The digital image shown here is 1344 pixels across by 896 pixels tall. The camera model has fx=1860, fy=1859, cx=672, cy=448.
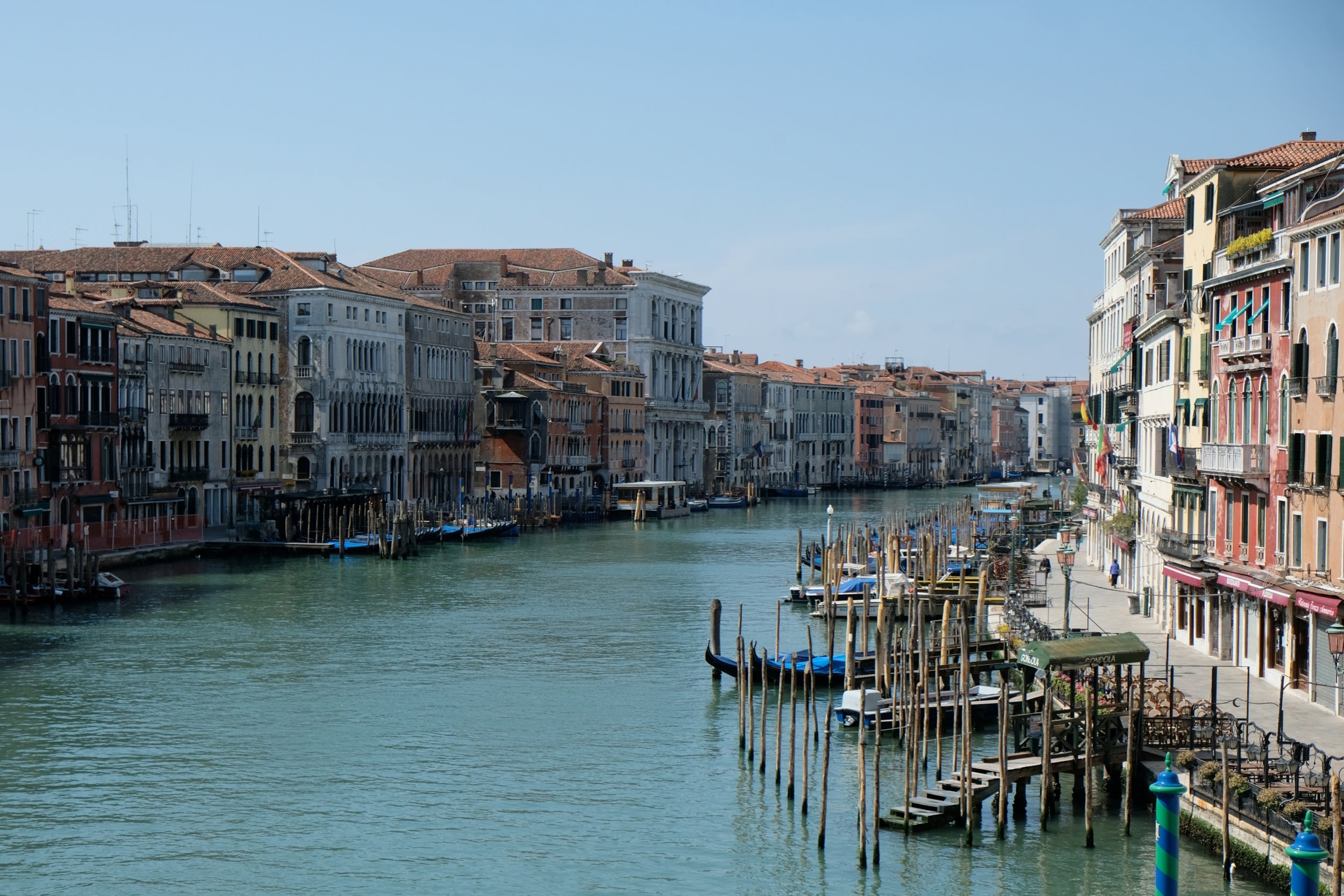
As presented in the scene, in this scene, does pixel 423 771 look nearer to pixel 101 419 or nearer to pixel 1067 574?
pixel 1067 574

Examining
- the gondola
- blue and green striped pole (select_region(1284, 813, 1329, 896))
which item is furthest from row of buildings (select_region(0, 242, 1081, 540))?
blue and green striped pole (select_region(1284, 813, 1329, 896))

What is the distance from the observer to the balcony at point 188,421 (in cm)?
4128

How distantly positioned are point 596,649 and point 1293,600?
10999 millimetres

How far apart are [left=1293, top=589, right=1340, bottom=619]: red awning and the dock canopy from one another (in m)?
1.77

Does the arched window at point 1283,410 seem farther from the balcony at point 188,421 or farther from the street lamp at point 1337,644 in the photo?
the balcony at point 188,421

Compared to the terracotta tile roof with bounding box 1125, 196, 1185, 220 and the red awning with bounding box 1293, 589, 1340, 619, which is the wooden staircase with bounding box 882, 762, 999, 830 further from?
the terracotta tile roof with bounding box 1125, 196, 1185, 220

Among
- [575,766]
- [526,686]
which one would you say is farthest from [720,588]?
[575,766]

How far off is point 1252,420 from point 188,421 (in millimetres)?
28394

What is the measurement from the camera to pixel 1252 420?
62.5ft

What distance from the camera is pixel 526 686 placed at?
22.2 meters

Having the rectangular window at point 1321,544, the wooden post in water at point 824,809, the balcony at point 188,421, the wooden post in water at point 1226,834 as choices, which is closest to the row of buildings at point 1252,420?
the rectangular window at point 1321,544

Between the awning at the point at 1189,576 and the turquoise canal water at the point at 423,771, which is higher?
the awning at the point at 1189,576

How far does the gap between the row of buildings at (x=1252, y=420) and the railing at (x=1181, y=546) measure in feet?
0.10

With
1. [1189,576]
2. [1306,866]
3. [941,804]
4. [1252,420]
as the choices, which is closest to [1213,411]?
[1252,420]
